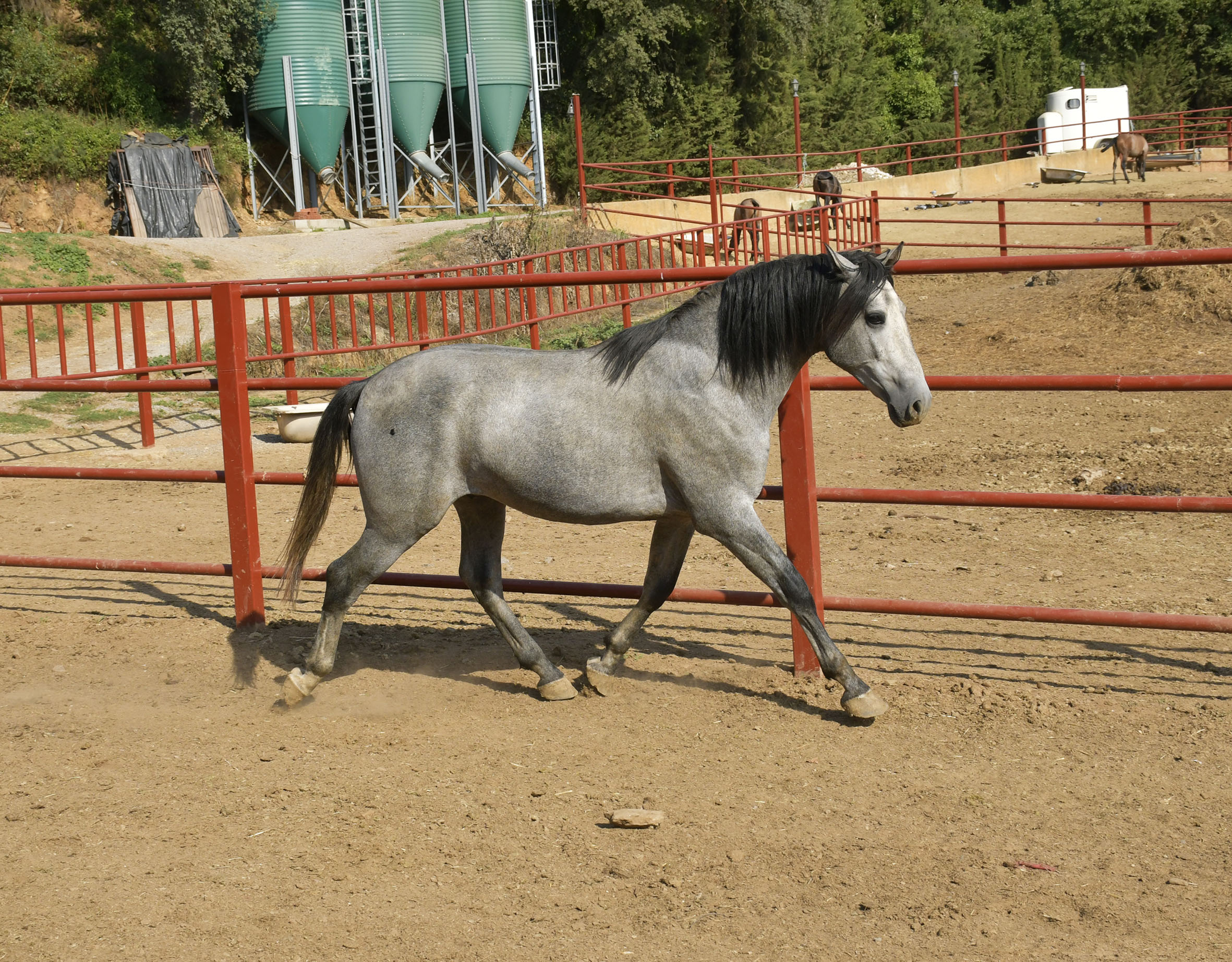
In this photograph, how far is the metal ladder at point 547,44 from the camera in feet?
97.0

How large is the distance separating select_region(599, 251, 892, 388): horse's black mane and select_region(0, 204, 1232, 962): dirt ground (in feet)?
3.98

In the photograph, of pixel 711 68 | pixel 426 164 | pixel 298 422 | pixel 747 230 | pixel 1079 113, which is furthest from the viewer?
pixel 1079 113

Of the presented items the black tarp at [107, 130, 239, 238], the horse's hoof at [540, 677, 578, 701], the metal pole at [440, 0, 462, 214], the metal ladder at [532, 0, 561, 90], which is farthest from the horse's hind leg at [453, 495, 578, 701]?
the metal ladder at [532, 0, 561, 90]

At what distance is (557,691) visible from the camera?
4285 mm

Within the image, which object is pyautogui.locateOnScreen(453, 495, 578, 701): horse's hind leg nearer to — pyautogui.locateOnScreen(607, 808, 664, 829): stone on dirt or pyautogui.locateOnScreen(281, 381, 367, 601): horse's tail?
pyautogui.locateOnScreen(281, 381, 367, 601): horse's tail

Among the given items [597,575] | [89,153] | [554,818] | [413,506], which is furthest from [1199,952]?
[89,153]

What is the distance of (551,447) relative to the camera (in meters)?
3.93

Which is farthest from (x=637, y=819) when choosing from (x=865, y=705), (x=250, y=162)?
(x=250, y=162)

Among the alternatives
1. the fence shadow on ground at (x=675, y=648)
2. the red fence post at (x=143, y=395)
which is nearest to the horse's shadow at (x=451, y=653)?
the fence shadow on ground at (x=675, y=648)

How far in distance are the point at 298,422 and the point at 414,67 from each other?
18419 millimetres

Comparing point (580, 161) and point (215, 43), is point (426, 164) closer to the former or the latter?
point (215, 43)

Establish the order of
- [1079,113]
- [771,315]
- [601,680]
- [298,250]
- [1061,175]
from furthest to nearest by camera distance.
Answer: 1. [1079,113]
2. [1061,175]
3. [298,250]
4. [601,680]
5. [771,315]

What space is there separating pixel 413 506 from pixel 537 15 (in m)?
Result: 28.7

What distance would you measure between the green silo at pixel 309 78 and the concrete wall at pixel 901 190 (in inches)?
263
